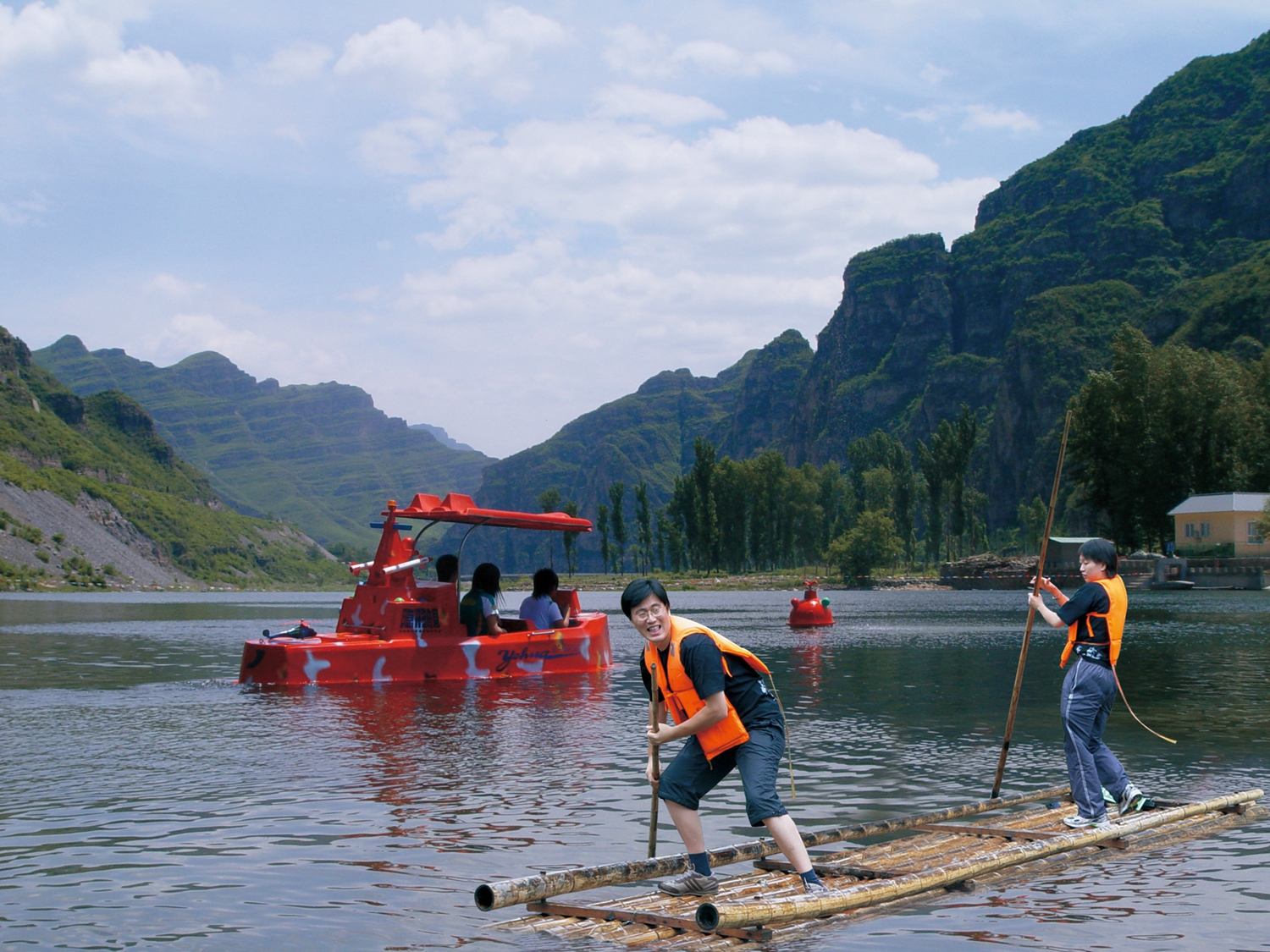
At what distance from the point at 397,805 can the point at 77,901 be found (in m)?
4.02

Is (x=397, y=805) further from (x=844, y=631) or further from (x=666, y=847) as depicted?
(x=844, y=631)

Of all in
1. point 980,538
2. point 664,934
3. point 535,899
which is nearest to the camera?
point 664,934

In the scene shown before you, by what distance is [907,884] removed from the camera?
799 cm

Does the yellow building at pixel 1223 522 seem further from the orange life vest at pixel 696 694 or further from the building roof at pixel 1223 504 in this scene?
the orange life vest at pixel 696 694

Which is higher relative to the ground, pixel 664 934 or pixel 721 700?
pixel 721 700

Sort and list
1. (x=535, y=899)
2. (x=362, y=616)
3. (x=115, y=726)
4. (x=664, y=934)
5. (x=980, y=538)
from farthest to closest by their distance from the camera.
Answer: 1. (x=980, y=538)
2. (x=362, y=616)
3. (x=115, y=726)
4. (x=535, y=899)
5. (x=664, y=934)

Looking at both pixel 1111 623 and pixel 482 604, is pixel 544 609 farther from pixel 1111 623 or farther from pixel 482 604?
pixel 1111 623

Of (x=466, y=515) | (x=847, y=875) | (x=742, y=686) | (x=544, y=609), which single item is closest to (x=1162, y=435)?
(x=544, y=609)

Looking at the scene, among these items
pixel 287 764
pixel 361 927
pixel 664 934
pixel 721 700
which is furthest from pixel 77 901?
pixel 287 764

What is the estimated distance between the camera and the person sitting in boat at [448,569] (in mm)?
24109

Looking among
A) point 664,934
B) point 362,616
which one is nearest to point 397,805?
point 664,934

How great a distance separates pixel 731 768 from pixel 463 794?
602 centimetres

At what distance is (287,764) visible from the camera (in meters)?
15.0

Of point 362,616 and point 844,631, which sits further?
point 844,631
